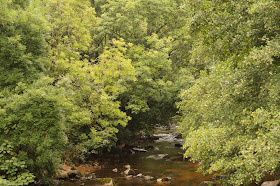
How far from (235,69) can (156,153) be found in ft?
55.7

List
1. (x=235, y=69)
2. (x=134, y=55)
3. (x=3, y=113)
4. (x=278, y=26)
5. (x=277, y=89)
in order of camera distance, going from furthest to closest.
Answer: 1. (x=134, y=55)
2. (x=3, y=113)
3. (x=235, y=69)
4. (x=278, y=26)
5. (x=277, y=89)

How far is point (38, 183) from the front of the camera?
13750 millimetres

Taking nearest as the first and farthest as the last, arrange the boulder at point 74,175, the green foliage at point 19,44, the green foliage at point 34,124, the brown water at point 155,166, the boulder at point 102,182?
the green foliage at point 34,124 → the green foliage at point 19,44 → the boulder at point 102,182 → the brown water at point 155,166 → the boulder at point 74,175

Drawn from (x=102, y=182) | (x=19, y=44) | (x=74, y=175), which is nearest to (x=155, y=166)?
(x=74, y=175)

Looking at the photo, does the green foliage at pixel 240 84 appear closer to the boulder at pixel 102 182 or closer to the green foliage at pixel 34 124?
the boulder at pixel 102 182

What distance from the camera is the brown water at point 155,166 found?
54.2 ft

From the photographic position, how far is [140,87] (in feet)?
74.3

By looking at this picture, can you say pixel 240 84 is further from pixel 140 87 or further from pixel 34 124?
pixel 140 87

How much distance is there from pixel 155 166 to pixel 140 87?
6.45 m

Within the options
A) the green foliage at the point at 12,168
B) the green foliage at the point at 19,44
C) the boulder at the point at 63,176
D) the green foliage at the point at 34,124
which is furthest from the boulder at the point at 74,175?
the green foliage at the point at 19,44

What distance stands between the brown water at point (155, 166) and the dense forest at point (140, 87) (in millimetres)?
2291

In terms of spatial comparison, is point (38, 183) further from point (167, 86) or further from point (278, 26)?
point (167, 86)

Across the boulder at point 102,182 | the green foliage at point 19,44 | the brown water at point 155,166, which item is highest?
the green foliage at point 19,44

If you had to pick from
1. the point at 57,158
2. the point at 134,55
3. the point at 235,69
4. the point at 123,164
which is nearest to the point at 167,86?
the point at 134,55
